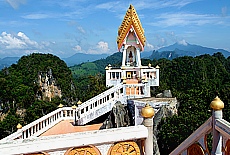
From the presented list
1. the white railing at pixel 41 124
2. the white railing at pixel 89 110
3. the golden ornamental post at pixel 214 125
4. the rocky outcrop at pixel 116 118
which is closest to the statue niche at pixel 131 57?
the white railing at pixel 89 110

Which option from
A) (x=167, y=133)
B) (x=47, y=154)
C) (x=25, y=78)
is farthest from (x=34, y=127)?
(x=25, y=78)

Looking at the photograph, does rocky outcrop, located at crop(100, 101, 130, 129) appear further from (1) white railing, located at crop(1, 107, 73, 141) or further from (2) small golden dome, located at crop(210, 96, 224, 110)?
(2) small golden dome, located at crop(210, 96, 224, 110)

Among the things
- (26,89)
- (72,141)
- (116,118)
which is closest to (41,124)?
(116,118)

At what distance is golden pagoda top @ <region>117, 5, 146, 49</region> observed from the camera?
11094mm

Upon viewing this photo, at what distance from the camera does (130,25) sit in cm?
1110

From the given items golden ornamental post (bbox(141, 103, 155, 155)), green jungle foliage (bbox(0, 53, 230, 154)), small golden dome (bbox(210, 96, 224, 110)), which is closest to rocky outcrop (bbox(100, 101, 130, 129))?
green jungle foliage (bbox(0, 53, 230, 154))

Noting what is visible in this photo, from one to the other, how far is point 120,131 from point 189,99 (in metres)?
10.4

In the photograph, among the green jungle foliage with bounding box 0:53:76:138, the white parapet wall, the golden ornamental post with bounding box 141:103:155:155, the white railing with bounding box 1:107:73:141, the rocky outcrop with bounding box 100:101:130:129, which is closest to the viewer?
the white parapet wall

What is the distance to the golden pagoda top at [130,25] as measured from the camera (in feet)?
36.4

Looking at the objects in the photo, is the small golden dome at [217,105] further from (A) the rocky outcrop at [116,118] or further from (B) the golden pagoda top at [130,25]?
(B) the golden pagoda top at [130,25]

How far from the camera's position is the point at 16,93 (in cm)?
2433

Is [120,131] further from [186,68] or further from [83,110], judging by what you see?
[186,68]

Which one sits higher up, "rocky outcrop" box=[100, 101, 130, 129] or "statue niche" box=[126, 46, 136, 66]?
"statue niche" box=[126, 46, 136, 66]

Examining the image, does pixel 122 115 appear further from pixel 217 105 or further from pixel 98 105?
pixel 217 105
